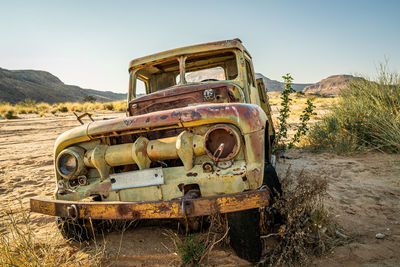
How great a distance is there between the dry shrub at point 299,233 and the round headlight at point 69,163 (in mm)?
1684

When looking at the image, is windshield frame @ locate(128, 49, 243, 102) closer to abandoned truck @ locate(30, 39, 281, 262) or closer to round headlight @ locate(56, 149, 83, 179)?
abandoned truck @ locate(30, 39, 281, 262)

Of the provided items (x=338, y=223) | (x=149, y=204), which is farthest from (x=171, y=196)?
(x=338, y=223)

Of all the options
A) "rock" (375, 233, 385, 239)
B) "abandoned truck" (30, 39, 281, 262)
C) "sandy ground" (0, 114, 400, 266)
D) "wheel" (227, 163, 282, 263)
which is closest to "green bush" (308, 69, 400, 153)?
"sandy ground" (0, 114, 400, 266)

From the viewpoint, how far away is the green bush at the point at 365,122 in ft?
16.5

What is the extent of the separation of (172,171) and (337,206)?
2144 millimetres

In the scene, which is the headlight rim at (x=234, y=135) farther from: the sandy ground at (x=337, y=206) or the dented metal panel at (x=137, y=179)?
the sandy ground at (x=337, y=206)

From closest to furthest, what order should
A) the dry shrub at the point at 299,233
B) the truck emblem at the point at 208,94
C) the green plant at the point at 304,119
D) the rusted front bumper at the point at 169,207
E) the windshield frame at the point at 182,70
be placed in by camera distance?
the rusted front bumper at the point at 169,207, the dry shrub at the point at 299,233, the truck emblem at the point at 208,94, the windshield frame at the point at 182,70, the green plant at the point at 304,119

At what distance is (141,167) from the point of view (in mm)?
2068

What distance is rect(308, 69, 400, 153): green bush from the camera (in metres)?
5.04

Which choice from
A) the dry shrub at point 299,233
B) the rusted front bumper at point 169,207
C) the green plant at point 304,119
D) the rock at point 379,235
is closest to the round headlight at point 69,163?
the rusted front bumper at point 169,207

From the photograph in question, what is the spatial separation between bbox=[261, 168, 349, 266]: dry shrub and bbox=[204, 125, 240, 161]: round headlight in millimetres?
627

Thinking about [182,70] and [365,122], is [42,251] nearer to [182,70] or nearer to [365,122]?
[182,70]

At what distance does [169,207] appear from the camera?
1703mm

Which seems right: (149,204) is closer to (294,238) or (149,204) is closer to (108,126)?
(108,126)
